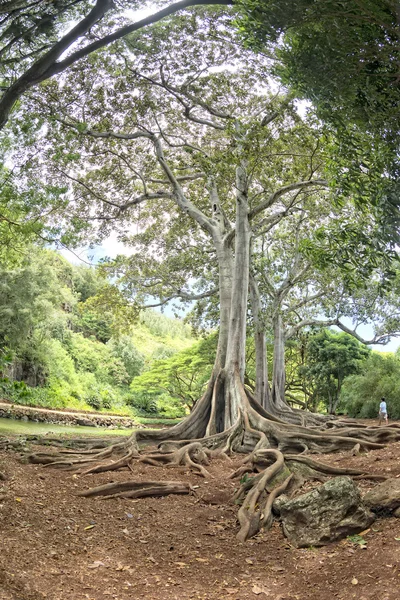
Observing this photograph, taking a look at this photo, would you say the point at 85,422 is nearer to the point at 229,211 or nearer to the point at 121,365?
the point at 229,211

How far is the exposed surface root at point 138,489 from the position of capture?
20.5 feet

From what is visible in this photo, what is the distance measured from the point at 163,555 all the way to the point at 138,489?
1.97 metres

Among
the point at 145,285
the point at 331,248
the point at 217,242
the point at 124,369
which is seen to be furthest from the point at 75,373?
the point at 331,248

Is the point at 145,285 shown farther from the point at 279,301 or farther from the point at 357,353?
the point at 357,353

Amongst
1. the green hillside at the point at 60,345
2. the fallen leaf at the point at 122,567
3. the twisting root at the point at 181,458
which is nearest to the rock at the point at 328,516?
the fallen leaf at the point at 122,567

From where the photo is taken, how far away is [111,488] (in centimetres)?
635

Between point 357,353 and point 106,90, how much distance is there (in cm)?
1911

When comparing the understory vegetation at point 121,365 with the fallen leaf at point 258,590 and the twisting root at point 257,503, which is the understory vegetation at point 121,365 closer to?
the twisting root at point 257,503

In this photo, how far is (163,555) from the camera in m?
4.61

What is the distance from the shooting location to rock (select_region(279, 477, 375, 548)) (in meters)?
4.54

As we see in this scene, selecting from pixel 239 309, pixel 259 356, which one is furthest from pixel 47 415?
pixel 239 309

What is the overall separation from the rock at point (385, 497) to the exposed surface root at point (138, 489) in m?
2.54

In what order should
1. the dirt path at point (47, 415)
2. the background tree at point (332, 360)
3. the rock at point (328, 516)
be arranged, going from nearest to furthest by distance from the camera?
1. the rock at point (328, 516)
2. the dirt path at point (47, 415)
3. the background tree at point (332, 360)

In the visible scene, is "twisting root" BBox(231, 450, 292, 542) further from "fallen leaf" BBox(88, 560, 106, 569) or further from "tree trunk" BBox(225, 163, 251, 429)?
"tree trunk" BBox(225, 163, 251, 429)
